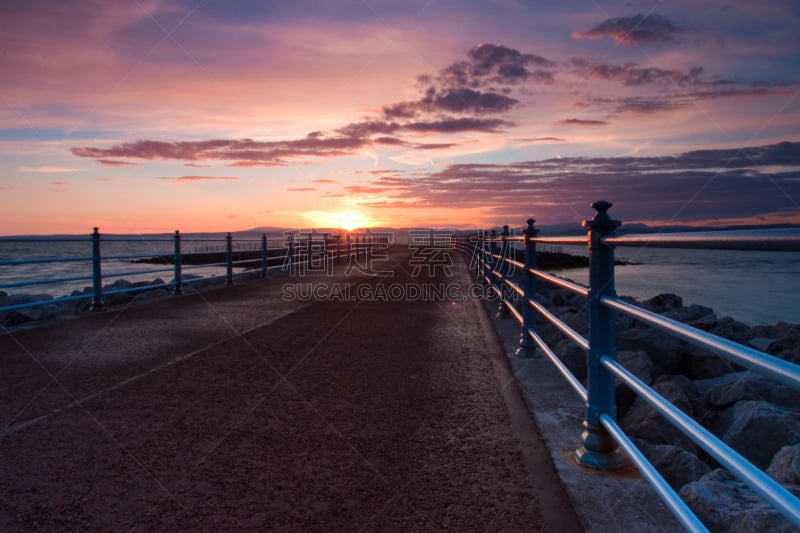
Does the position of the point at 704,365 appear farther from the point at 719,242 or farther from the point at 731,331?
the point at 719,242

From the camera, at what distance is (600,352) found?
356 cm

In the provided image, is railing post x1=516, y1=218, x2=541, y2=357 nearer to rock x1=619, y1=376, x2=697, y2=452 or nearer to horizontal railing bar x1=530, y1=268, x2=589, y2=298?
horizontal railing bar x1=530, y1=268, x2=589, y2=298

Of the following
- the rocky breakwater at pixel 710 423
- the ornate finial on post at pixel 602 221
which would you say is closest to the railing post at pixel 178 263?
the rocky breakwater at pixel 710 423

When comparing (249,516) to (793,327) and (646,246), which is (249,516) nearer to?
(646,246)

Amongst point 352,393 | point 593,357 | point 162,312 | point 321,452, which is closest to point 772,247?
point 593,357

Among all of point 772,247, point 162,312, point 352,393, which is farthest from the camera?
point 162,312

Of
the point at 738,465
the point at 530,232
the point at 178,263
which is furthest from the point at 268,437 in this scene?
the point at 178,263

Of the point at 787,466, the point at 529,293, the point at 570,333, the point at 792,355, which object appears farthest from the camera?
the point at 792,355

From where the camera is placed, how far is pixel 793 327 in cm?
1334

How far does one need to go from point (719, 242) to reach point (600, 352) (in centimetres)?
156

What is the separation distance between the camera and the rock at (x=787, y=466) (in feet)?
11.9

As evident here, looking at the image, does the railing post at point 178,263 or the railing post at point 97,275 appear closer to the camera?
the railing post at point 97,275

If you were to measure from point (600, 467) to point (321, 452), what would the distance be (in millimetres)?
1701

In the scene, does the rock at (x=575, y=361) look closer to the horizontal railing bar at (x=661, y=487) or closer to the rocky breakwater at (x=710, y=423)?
the rocky breakwater at (x=710, y=423)
